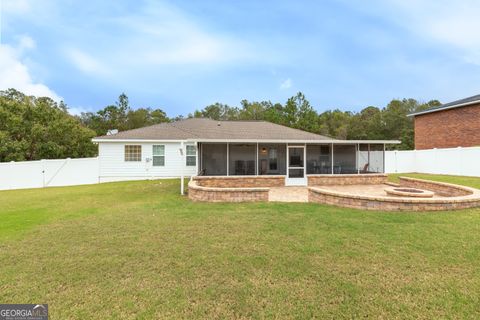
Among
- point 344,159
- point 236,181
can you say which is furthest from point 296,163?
point 236,181

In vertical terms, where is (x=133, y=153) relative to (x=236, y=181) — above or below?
above

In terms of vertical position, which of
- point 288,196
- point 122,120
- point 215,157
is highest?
point 122,120

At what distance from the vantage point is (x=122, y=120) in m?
36.5

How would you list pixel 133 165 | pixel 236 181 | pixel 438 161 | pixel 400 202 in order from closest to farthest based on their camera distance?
1. pixel 400 202
2. pixel 236 181
3. pixel 133 165
4. pixel 438 161

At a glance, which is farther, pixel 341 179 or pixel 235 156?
pixel 235 156

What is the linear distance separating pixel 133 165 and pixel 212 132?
17.1ft

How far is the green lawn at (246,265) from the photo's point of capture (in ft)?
9.00

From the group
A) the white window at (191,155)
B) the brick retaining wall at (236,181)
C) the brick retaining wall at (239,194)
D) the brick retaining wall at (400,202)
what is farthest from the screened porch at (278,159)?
the brick retaining wall at (400,202)

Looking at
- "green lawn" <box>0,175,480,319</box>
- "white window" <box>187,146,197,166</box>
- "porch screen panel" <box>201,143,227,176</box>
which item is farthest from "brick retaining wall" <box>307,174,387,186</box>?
"white window" <box>187,146,197,166</box>

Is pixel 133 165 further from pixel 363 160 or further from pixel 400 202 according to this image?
pixel 400 202

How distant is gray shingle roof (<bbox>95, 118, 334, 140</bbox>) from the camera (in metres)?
15.4

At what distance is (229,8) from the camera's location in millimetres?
12617

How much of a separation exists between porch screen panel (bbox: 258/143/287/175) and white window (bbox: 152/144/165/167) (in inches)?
235

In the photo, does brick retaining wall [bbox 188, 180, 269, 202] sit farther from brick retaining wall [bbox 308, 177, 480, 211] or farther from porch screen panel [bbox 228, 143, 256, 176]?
porch screen panel [bbox 228, 143, 256, 176]
